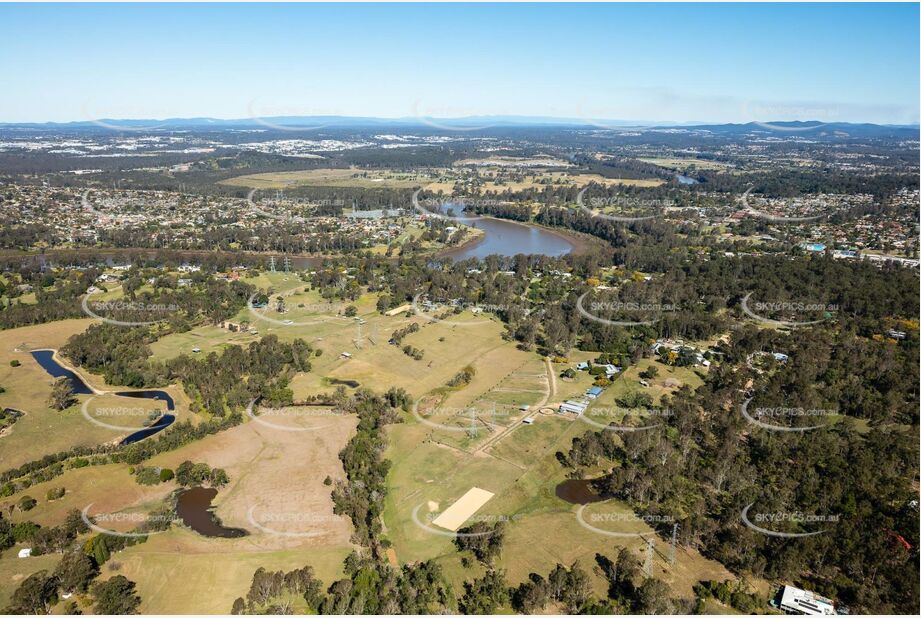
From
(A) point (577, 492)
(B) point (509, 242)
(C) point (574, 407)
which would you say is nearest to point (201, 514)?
(A) point (577, 492)

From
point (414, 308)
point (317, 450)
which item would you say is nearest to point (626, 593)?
point (317, 450)

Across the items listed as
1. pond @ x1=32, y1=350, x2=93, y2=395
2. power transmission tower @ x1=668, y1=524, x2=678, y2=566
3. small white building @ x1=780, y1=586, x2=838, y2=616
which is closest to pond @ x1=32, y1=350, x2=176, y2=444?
pond @ x1=32, y1=350, x2=93, y2=395

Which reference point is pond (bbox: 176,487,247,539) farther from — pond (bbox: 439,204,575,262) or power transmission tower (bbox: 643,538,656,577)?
pond (bbox: 439,204,575,262)

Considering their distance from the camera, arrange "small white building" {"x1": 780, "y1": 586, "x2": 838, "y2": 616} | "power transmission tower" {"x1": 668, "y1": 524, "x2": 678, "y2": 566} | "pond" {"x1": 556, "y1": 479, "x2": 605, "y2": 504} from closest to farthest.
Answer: "small white building" {"x1": 780, "y1": 586, "x2": 838, "y2": 616} → "power transmission tower" {"x1": 668, "y1": 524, "x2": 678, "y2": 566} → "pond" {"x1": 556, "y1": 479, "x2": 605, "y2": 504}

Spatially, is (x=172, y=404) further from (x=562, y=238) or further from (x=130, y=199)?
(x=130, y=199)

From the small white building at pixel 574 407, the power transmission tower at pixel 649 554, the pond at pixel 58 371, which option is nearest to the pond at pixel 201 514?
the pond at pixel 58 371

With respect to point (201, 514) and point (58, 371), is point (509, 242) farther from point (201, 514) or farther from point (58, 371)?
point (201, 514)

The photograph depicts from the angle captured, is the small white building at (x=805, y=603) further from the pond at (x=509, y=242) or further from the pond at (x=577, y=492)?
the pond at (x=509, y=242)

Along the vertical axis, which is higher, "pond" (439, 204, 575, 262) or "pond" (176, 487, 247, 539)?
"pond" (439, 204, 575, 262)
